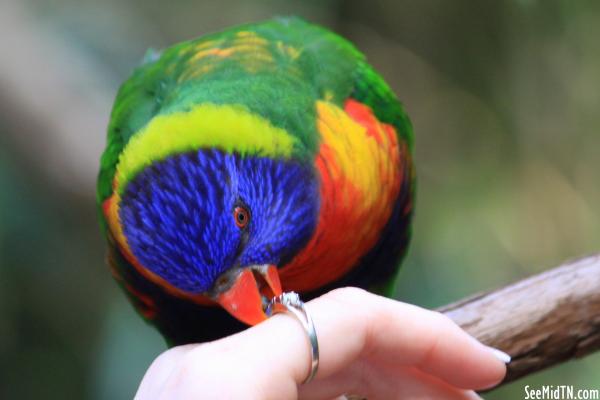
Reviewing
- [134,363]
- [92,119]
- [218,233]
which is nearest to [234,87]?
[218,233]

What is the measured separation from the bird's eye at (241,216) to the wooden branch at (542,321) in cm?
45

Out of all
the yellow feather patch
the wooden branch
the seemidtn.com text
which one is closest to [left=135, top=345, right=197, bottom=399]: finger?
the yellow feather patch

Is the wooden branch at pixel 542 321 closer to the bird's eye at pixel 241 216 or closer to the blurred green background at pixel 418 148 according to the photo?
the bird's eye at pixel 241 216

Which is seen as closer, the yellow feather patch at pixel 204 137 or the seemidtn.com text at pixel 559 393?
the yellow feather patch at pixel 204 137

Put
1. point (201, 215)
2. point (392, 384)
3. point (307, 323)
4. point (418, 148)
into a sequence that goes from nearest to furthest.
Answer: point (307, 323)
point (392, 384)
point (201, 215)
point (418, 148)

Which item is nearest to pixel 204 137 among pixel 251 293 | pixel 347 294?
pixel 251 293

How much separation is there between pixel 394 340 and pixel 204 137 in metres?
0.69

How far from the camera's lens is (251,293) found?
1445 mm

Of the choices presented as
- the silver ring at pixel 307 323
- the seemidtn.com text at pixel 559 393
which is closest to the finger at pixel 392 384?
the silver ring at pixel 307 323

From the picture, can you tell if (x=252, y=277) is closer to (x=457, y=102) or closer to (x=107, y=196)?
(x=107, y=196)

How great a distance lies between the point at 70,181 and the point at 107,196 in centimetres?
68

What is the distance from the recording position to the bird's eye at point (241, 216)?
147 centimetres

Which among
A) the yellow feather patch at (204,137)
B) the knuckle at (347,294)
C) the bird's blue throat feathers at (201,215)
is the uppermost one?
the yellow feather patch at (204,137)

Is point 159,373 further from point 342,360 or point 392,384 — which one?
point 392,384
